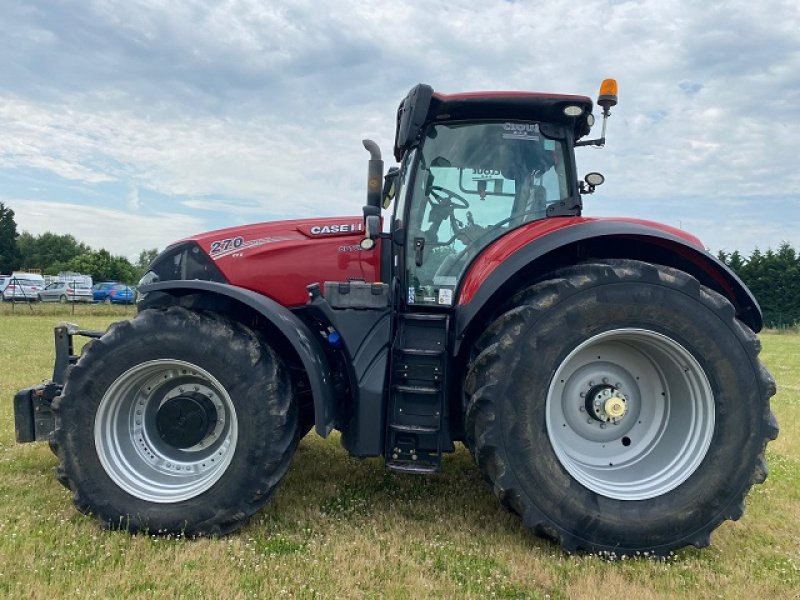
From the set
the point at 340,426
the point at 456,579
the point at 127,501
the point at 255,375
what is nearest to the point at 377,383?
the point at 340,426

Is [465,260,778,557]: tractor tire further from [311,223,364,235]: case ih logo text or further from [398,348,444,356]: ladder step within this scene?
[311,223,364,235]: case ih logo text

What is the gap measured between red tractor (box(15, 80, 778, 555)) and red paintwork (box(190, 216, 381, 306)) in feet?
0.04

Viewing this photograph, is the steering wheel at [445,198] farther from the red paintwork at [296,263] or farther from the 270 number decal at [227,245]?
the 270 number decal at [227,245]

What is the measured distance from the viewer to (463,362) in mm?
3719

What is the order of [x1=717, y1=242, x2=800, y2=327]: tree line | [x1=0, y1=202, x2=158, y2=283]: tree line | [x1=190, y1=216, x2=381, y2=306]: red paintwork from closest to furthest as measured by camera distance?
[x1=190, y1=216, x2=381, y2=306]: red paintwork < [x1=717, y1=242, x2=800, y2=327]: tree line < [x1=0, y1=202, x2=158, y2=283]: tree line

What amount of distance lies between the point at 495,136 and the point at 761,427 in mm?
2329

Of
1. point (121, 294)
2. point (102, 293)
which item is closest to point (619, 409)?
point (121, 294)

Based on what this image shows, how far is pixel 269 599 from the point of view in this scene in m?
2.72

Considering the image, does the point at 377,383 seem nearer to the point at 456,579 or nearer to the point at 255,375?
the point at 255,375

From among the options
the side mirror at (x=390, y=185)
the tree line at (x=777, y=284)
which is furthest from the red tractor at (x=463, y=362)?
the tree line at (x=777, y=284)

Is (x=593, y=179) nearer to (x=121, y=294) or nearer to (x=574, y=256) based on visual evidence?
(x=574, y=256)

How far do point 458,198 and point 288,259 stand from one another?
47.5 inches

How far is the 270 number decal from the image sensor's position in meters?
4.07

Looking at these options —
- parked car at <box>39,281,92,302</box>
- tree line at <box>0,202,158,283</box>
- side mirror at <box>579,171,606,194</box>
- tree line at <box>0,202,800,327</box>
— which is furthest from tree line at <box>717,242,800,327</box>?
tree line at <box>0,202,158,283</box>
